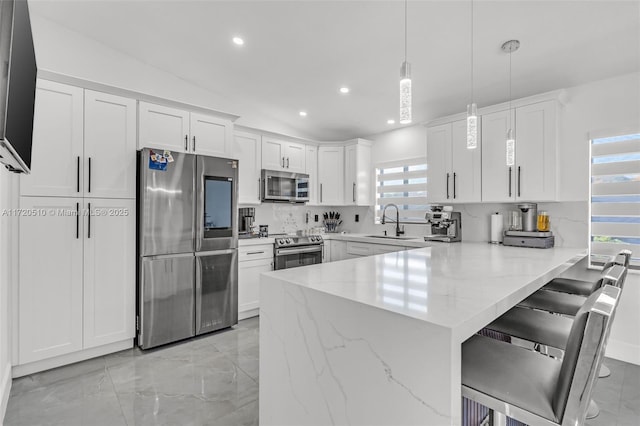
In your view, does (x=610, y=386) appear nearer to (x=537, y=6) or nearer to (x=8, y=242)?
(x=537, y=6)

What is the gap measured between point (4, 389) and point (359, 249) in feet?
11.7

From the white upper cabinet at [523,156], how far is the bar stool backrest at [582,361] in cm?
252

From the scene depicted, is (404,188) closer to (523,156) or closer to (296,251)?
(523,156)

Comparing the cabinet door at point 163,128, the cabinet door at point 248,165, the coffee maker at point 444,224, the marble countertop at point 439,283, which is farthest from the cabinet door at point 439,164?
the cabinet door at point 163,128

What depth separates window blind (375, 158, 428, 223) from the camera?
4.48 m

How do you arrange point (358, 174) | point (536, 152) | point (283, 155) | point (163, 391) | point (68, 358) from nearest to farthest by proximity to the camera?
point (163, 391), point (68, 358), point (536, 152), point (283, 155), point (358, 174)

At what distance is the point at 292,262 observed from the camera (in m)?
4.17

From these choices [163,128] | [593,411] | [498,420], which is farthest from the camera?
[163,128]

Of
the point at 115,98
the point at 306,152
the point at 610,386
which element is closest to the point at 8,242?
the point at 115,98

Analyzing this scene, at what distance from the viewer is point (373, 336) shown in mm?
1061

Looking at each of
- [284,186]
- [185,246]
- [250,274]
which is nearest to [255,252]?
[250,274]

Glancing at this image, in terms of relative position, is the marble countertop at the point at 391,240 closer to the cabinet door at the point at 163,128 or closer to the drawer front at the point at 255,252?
the drawer front at the point at 255,252

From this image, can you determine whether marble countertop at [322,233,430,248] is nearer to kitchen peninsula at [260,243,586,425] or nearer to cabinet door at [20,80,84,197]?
kitchen peninsula at [260,243,586,425]

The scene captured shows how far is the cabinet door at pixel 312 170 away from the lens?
4.90 m
